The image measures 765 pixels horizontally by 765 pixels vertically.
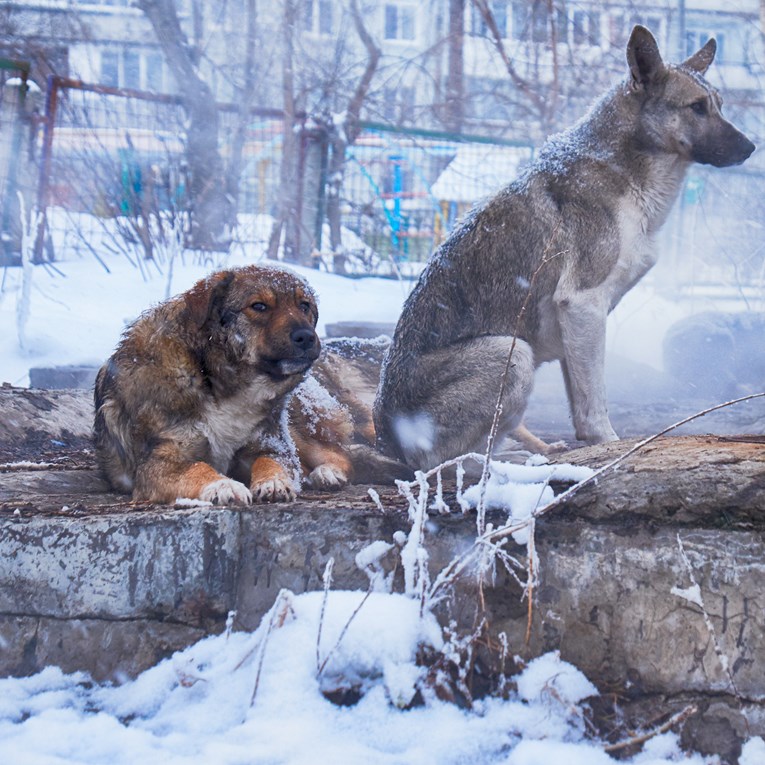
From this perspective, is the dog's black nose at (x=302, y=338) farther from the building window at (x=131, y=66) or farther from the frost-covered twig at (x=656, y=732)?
the building window at (x=131, y=66)

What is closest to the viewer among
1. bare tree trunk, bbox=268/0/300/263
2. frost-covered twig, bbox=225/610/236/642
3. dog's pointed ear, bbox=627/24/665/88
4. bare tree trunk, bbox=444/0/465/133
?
frost-covered twig, bbox=225/610/236/642

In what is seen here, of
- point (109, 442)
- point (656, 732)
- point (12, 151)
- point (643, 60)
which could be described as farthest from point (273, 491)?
point (12, 151)

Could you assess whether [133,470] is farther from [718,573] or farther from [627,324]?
[627,324]

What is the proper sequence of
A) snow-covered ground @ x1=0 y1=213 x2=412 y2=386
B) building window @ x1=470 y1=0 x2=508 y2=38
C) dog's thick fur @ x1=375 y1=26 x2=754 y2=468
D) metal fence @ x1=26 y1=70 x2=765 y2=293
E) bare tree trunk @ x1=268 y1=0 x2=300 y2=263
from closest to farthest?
1. dog's thick fur @ x1=375 y1=26 x2=754 y2=468
2. snow-covered ground @ x1=0 y1=213 x2=412 y2=386
3. metal fence @ x1=26 y1=70 x2=765 y2=293
4. bare tree trunk @ x1=268 y1=0 x2=300 y2=263
5. building window @ x1=470 y1=0 x2=508 y2=38

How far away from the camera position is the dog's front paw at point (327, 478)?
354cm

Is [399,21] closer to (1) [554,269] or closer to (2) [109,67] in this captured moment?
(2) [109,67]

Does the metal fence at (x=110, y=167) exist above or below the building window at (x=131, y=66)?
below

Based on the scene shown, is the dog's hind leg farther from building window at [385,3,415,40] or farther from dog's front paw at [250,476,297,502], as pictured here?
building window at [385,3,415,40]

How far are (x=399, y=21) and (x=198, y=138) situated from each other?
19.8 feet

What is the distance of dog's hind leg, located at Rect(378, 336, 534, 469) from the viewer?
3855mm

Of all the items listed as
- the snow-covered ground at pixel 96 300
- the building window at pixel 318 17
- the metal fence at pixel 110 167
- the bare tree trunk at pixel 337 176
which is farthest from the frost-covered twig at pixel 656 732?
the building window at pixel 318 17

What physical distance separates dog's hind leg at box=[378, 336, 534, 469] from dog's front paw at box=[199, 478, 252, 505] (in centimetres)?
136

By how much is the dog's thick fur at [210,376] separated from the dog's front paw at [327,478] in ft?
0.43

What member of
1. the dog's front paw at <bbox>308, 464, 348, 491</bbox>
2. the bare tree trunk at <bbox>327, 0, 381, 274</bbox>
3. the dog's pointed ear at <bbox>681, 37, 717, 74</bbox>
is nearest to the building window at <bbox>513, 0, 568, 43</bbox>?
the bare tree trunk at <bbox>327, 0, 381, 274</bbox>
